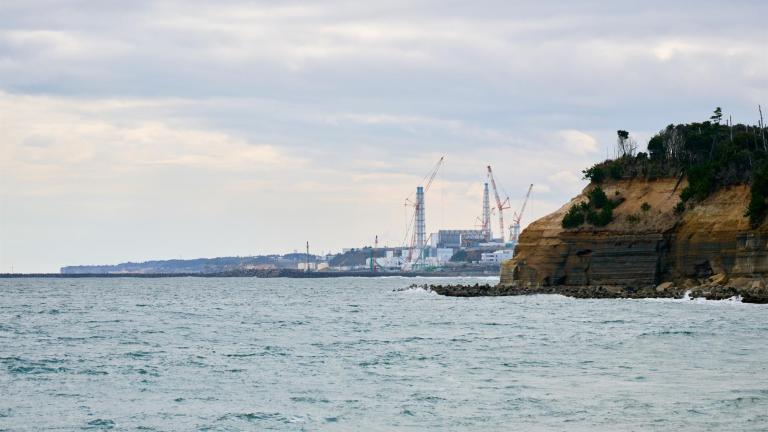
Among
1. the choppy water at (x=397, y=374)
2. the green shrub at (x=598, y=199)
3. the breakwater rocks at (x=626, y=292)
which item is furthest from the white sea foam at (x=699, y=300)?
the green shrub at (x=598, y=199)

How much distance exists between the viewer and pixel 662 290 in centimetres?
11050

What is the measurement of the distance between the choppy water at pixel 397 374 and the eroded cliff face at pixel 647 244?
83.9 ft

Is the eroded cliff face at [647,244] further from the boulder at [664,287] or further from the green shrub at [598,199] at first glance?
the green shrub at [598,199]

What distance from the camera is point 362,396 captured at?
3956 centimetres

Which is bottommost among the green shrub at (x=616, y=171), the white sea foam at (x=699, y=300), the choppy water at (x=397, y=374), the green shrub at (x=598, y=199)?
the choppy water at (x=397, y=374)

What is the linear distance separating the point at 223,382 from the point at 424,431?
12876 millimetres

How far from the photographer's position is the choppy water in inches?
1369

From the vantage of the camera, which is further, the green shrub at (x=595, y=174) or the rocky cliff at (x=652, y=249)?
the green shrub at (x=595, y=174)

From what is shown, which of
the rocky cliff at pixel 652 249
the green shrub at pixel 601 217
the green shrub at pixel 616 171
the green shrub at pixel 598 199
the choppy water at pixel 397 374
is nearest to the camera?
the choppy water at pixel 397 374

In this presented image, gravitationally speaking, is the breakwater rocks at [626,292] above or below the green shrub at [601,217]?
below

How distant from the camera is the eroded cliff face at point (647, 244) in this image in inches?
4141

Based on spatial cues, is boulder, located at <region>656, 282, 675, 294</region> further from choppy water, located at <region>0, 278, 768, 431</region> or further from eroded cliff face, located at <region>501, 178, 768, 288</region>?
choppy water, located at <region>0, 278, 768, 431</region>

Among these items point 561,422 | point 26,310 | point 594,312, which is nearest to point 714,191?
point 594,312

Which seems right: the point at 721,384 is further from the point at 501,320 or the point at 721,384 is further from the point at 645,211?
the point at 645,211
